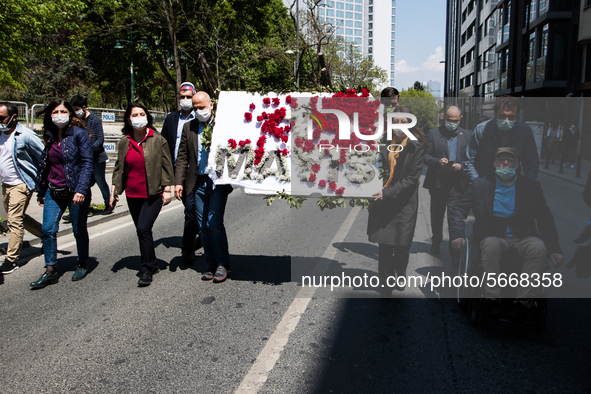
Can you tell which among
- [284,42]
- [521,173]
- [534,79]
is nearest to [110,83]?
[284,42]

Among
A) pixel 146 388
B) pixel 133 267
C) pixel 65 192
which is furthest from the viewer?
pixel 133 267

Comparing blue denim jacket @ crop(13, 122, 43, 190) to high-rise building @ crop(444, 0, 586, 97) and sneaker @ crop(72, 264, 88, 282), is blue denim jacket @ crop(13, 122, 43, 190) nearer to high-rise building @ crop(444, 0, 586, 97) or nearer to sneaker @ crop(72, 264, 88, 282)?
sneaker @ crop(72, 264, 88, 282)

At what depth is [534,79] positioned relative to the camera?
29.9 m

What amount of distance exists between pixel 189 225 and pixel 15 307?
7.00 ft

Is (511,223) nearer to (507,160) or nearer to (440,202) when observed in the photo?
(507,160)

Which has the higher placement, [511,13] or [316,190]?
[511,13]

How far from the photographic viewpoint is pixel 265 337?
3.95 meters

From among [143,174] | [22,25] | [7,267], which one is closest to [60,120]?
[143,174]

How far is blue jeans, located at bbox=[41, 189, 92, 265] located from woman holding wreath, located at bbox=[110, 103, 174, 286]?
0.42 m

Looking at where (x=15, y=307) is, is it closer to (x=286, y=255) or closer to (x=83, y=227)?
(x=83, y=227)

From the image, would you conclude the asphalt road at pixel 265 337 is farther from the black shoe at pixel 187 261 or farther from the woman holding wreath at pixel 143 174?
the woman holding wreath at pixel 143 174

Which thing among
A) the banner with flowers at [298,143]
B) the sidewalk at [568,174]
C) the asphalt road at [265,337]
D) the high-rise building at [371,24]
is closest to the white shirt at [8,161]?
the asphalt road at [265,337]

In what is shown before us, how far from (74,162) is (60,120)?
0.46 meters

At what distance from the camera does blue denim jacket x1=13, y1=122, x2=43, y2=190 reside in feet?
18.7
